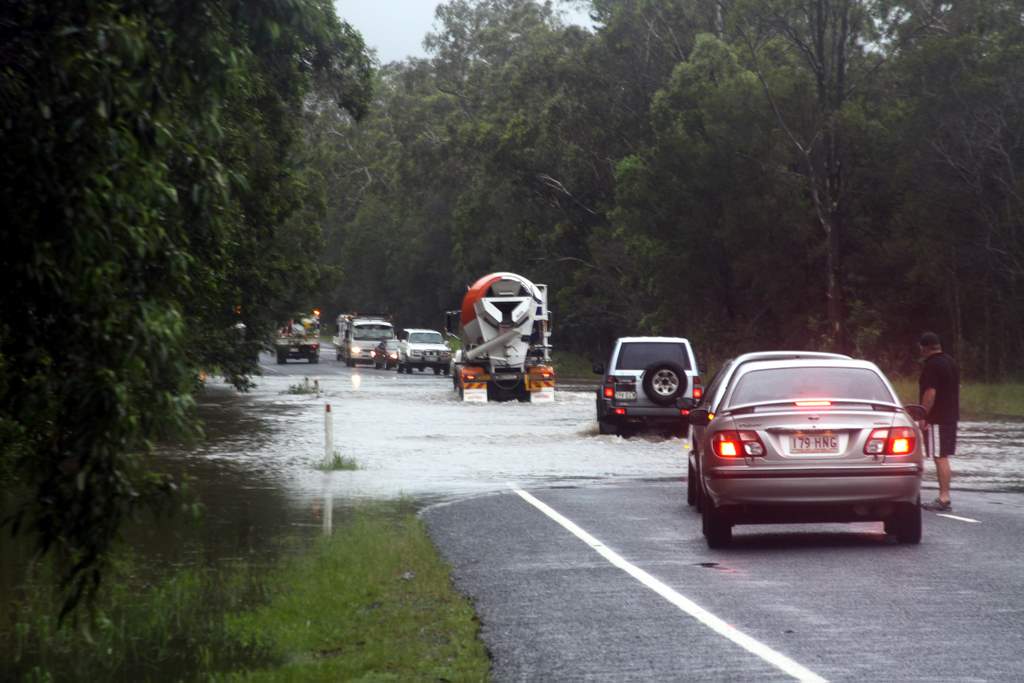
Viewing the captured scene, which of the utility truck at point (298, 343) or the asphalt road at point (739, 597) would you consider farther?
the utility truck at point (298, 343)

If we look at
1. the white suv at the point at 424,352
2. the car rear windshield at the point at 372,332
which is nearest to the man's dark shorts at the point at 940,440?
the white suv at the point at 424,352

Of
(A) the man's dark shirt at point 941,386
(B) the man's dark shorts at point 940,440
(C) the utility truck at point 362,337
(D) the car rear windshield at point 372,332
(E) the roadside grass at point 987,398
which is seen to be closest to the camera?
(A) the man's dark shirt at point 941,386

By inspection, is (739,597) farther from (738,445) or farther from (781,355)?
(781,355)

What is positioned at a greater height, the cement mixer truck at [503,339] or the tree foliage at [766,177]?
the tree foliage at [766,177]

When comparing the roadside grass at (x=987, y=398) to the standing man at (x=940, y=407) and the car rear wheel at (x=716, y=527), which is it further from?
the car rear wheel at (x=716, y=527)

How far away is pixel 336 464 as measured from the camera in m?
24.3

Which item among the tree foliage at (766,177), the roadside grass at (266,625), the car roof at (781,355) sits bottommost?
the roadside grass at (266,625)

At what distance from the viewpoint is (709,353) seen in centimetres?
6319

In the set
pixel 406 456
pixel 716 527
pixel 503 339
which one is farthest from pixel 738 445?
pixel 503 339

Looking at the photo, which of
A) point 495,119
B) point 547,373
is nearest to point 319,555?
point 547,373

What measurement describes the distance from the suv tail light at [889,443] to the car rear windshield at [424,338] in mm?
59590

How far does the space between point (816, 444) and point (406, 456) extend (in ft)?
45.2

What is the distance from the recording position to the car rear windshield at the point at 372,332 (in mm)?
81562

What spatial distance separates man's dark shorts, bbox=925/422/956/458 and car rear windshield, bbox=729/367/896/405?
357cm
